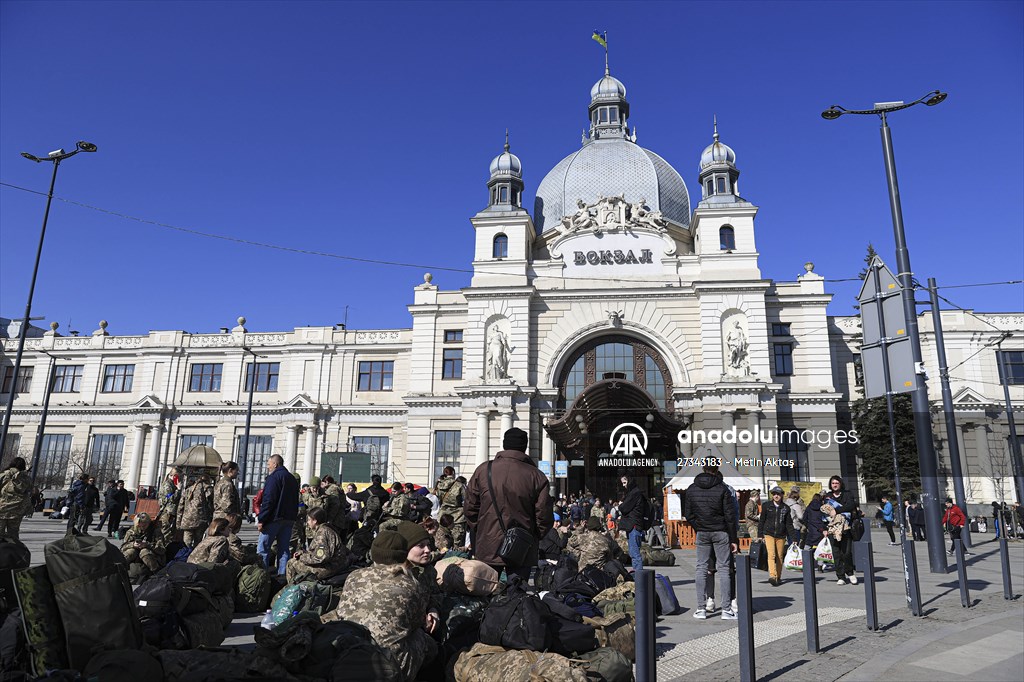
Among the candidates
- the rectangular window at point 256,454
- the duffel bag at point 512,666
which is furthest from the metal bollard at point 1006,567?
the rectangular window at point 256,454

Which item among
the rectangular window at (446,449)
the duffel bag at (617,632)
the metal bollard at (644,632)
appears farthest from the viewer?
the rectangular window at (446,449)

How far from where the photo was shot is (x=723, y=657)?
6.31 meters

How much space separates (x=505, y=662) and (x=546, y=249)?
34292 mm

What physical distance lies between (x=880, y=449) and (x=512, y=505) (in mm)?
33551

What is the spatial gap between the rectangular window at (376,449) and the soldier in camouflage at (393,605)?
32892 millimetres

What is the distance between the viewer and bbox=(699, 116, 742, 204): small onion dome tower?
36.0m

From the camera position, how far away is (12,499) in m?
11.2

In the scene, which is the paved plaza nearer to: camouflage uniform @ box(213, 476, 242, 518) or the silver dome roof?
camouflage uniform @ box(213, 476, 242, 518)

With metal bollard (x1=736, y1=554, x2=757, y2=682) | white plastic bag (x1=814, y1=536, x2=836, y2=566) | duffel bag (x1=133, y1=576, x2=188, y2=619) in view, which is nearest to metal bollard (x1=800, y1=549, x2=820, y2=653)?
metal bollard (x1=736, y1=554, x2=757, y2=682)

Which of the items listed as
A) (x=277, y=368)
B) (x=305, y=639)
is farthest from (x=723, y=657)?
(x=277, y=368)

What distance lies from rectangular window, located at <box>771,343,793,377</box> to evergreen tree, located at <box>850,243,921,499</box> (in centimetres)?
511

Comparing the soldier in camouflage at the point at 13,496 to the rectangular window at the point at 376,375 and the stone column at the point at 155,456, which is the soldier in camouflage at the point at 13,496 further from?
the stone column at the point at 155,456

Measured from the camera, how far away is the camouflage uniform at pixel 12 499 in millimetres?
11109

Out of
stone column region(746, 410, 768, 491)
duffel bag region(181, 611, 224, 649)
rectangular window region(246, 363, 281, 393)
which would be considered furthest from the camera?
rectangular window region(246, 363, 281, 393)
